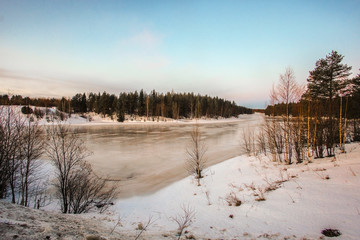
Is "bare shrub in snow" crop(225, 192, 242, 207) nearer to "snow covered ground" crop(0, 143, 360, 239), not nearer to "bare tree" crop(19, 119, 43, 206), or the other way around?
"snow covered ground" crop(0, 143, 360, 239)

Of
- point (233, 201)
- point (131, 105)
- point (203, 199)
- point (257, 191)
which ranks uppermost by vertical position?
point (131, 105)

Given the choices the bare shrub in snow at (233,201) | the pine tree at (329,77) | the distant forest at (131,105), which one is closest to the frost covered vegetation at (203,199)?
the bare shrub in snow at (233,201)

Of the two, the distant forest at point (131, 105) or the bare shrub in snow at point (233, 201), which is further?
the distant forest at point (131, 105)

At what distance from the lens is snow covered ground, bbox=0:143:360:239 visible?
3586mm

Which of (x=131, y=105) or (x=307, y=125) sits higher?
(x=131, y=105)

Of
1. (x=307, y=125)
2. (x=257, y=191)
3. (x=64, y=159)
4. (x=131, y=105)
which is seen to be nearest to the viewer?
(x=64, y=159)

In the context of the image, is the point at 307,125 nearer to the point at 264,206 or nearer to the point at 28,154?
the point at 264,206

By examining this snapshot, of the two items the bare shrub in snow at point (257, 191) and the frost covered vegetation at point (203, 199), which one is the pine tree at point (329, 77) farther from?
the bare shrub in snow at point (257, 191)

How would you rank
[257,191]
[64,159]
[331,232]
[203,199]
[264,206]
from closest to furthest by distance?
[331,232]
[264,206]
[64,159]
[257,191]
[203,199]

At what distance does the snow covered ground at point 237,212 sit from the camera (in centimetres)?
359

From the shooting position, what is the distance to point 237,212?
579cm

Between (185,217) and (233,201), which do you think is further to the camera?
(233,201)

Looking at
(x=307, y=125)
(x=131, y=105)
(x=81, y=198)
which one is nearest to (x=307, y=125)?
(x=307, y=125)

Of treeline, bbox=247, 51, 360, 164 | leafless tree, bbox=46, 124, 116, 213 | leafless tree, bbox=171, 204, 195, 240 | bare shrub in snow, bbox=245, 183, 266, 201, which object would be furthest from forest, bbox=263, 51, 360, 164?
leafless tree, bbox=46, 124, 116, 213
